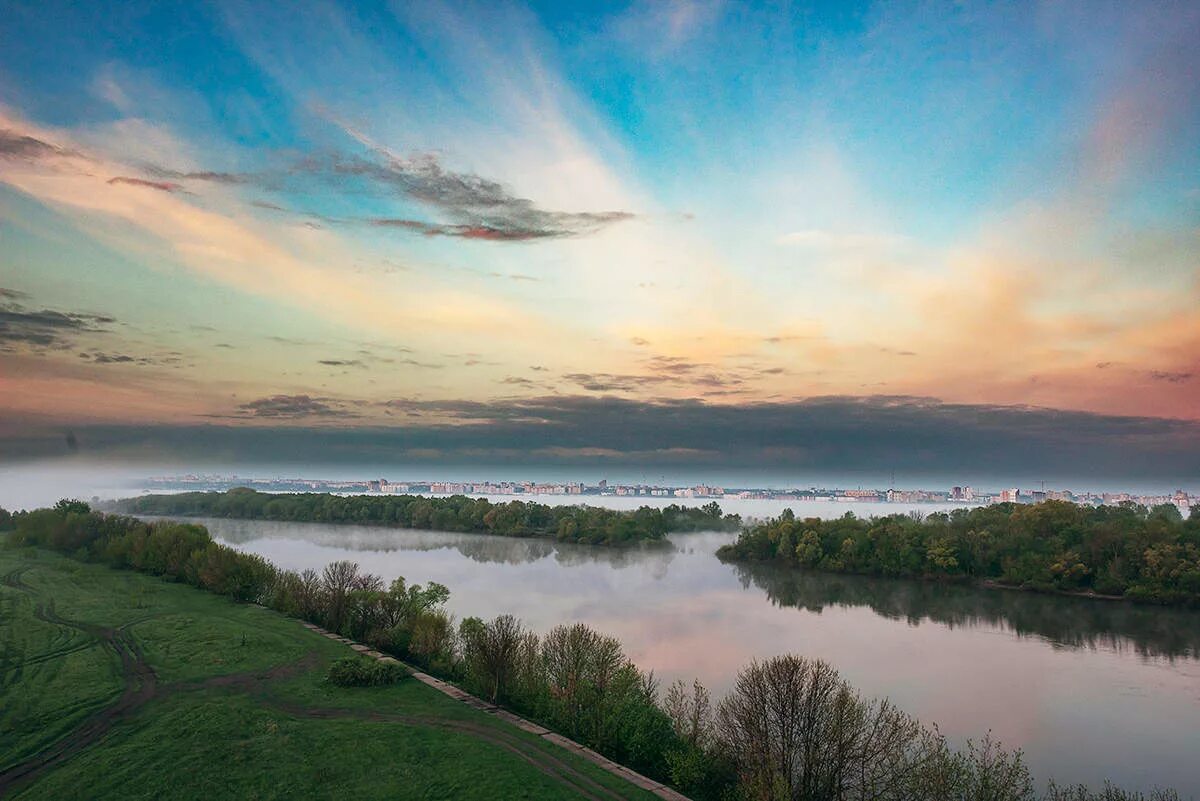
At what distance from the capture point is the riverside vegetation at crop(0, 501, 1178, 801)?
56.0ft

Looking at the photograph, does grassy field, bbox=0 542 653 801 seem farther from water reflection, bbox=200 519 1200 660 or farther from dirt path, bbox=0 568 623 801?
water reflection, bbox=200 519 1200 660

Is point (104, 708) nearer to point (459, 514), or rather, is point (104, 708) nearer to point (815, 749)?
point (815, 749)

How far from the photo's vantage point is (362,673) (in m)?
23.0

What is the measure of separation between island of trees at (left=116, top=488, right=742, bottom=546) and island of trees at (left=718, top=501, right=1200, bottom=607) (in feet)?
63.3

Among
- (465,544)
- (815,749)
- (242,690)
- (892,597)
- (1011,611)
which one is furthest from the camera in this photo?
(465,544)

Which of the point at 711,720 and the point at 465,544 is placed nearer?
the point at 711,720

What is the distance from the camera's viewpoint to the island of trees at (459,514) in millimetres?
90250

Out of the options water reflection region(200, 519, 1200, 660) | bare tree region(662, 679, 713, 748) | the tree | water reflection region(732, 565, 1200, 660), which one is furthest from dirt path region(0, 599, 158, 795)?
water reflection region(732, 565, 1200, 660)

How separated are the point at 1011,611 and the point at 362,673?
4651 cm

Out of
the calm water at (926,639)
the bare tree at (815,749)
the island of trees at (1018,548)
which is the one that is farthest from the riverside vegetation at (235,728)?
the island of trees at (1018,548)

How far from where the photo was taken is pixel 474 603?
1793 inches

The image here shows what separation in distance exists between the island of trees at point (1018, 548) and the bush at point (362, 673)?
5183 cm

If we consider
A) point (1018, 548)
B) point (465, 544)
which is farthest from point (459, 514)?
point (1018, 548)

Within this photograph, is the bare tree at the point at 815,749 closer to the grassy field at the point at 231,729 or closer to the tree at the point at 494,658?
the grassy field at the point at 231,729
